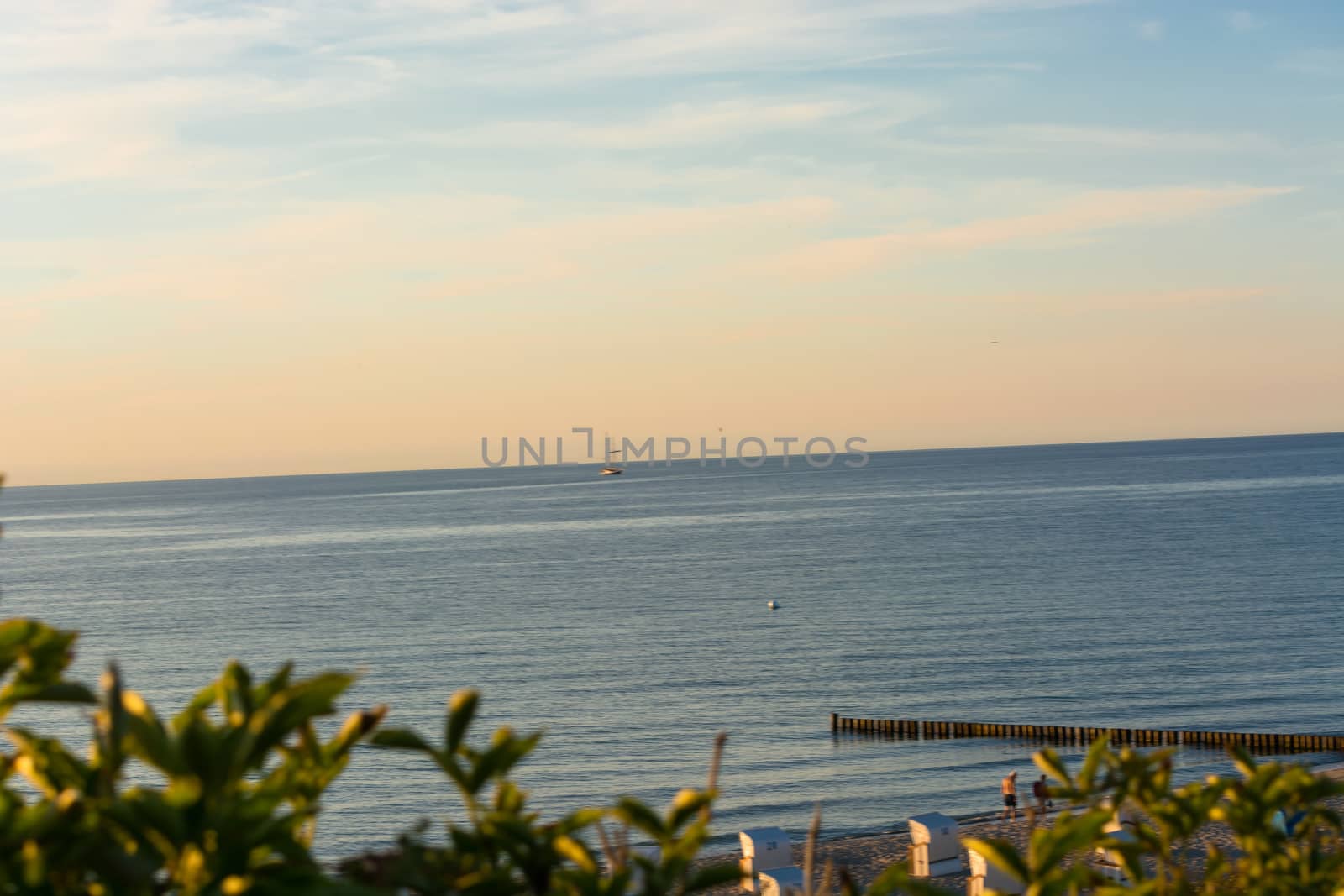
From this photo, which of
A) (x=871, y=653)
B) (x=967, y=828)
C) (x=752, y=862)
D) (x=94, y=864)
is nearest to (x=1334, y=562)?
(x=871, y=653)

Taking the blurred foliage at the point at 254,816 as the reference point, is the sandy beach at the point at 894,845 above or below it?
below

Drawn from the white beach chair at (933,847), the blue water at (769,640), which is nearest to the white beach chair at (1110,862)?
the white beach chair at (933,847)

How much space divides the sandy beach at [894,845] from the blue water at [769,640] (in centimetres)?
296

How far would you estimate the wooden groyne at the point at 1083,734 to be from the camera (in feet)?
158

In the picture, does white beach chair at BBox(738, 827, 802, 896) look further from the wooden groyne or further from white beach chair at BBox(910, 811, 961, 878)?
the wooden groyne

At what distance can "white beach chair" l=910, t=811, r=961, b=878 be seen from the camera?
3080 cm

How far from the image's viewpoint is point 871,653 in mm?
71500

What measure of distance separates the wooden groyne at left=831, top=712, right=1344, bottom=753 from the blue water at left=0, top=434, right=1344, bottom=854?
96 centimetres

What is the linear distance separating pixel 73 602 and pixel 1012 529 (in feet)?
307

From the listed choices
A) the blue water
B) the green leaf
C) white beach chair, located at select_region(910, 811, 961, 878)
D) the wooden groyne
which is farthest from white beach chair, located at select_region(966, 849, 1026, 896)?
the green leaf

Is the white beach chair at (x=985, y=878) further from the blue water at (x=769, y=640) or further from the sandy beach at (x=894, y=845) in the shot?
the blue water at (x=769, y=640)

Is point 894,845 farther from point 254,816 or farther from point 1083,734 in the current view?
point 254,816

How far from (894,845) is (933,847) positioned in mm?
6373

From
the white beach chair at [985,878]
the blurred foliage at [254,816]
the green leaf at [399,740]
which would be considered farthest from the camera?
the white beach chair at [985,878]
